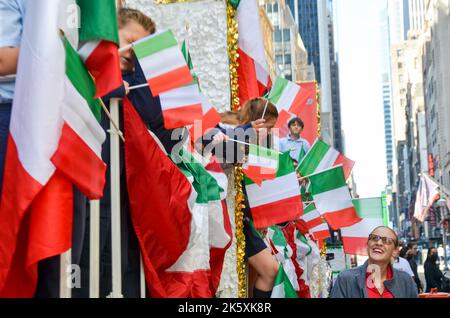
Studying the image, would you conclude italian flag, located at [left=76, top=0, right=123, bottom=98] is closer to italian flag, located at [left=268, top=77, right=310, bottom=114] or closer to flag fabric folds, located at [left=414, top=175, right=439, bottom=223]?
italian flag, located at [left=268, top=77, right=310, bottom=114]

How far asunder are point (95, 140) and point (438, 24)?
78.8 m

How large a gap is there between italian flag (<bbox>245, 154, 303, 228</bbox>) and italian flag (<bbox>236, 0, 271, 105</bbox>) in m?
0.86

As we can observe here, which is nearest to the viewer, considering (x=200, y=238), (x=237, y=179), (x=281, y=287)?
(x=200, y=238)

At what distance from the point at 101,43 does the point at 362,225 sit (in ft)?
23.9

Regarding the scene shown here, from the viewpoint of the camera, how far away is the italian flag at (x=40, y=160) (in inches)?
138

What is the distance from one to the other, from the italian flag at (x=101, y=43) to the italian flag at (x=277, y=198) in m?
4.34

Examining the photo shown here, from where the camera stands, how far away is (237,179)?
7.61m

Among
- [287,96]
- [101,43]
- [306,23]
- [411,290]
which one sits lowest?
[411,290]

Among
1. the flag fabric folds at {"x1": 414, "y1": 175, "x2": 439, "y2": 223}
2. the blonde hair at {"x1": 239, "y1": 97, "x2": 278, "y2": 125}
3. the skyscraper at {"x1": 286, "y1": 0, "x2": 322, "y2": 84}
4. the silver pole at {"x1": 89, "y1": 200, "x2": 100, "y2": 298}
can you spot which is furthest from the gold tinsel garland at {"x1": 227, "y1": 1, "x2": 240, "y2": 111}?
the skyscraper at {"x1": 286, "y1": 0, "x2": 322, "y2": 84}

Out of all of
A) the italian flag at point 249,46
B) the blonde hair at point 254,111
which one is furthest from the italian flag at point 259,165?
the italian flag at point 249,46

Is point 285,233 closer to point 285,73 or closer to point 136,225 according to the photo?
point 136,225

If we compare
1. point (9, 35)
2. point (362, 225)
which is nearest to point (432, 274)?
point (362, 225)

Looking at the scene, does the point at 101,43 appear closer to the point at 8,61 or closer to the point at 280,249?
the point at 8,61

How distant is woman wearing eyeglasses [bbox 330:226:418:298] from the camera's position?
581 centimetres
